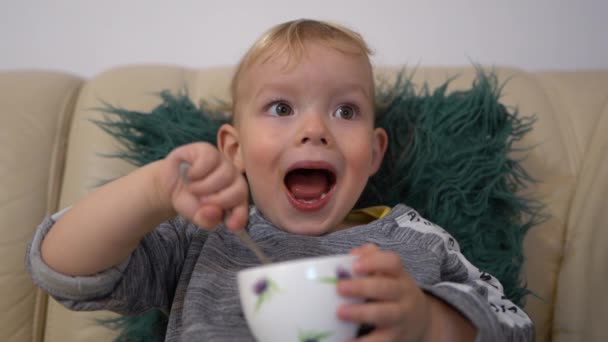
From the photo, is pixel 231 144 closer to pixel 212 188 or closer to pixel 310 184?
pixel 310 184

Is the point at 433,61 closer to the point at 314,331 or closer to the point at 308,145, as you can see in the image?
the point at 308,145

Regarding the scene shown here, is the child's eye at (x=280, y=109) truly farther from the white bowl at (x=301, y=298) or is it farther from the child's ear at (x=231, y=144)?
the white bowl at (x=301, y=298)

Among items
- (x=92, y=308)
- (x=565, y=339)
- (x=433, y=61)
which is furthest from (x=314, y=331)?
(x=433, y=61)

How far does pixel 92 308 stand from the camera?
742mm

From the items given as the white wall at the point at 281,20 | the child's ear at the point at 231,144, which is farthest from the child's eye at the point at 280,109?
the white wall at the point at 281,20

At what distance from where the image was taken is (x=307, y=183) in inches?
34.1

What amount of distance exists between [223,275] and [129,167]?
449 millimetres

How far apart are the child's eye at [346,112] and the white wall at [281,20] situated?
533 millimetres

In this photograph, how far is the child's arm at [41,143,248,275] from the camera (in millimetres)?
655

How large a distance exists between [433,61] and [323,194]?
2.36 feet

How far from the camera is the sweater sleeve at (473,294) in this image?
0.64 meters

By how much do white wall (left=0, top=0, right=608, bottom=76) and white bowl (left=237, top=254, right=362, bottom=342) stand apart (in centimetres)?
98

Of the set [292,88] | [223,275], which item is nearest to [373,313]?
[223,275]

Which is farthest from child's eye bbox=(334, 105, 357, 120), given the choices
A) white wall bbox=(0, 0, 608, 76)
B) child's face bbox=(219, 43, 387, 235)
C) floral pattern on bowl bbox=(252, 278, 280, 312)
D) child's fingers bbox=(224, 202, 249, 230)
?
white wall bbox=(0, 0, 608, 76)
